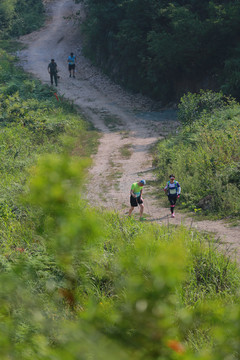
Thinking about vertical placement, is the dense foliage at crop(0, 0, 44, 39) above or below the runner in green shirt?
above

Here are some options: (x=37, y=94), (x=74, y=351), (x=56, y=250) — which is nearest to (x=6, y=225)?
(x=56, y=250)

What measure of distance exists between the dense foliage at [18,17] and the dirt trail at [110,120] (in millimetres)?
964

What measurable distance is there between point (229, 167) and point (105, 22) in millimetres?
19173

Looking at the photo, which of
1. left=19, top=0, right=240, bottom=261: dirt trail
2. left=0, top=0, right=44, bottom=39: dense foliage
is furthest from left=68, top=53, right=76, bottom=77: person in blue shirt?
left=0, top=0, right=44, bottom=39: dense foliage

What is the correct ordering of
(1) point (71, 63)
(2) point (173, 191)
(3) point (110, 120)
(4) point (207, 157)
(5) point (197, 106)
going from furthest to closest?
(1) point (71, 63)
(3) point (110, 120)
(5) point (197, 106)
(4) point (207, 157)
(2) point (173, 191)

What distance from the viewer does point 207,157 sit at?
1370 centimetres

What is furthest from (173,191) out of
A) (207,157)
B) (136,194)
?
(207,157)

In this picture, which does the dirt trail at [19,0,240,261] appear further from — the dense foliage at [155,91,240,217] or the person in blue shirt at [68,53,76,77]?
the dense foliage at [155,91,240,217]

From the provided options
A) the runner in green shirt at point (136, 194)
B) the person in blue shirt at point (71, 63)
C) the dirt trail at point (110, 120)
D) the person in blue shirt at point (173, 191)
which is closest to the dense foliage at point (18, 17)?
the dirt trail at point (110, 120)

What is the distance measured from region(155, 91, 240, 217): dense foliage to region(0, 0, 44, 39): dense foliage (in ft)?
80.6

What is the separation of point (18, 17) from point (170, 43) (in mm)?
21471

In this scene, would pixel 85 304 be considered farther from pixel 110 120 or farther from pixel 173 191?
pixel 110 120

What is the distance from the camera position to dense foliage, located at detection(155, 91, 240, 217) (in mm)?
11805

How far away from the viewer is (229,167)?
41.7 ft
